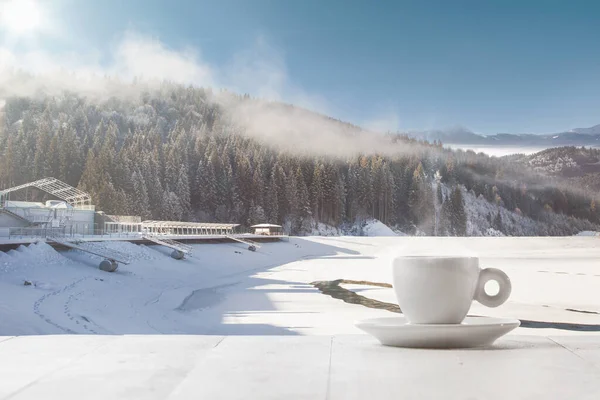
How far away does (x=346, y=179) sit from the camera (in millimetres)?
92500

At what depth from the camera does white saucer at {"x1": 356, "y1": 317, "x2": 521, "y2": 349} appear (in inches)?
92.6

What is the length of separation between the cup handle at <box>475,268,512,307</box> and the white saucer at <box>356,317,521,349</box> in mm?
75

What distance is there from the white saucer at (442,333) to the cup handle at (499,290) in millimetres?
75

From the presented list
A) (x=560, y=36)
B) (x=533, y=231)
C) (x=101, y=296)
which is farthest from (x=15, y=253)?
(x=533, y=231)

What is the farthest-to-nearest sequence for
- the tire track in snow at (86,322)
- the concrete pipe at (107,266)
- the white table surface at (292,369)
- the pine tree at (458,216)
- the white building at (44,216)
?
the pine tree at (458,216) → the white building at (44,216) → the concrete pipe at (107,266) → the tire track in snow at (86,322) → the white table surface at (292,369)

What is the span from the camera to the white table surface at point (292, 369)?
72.4 inches

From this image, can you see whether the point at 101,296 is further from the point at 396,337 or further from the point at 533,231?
the point at 533,231

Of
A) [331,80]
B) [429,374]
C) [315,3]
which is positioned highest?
[331,80]

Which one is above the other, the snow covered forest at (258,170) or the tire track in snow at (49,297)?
the snow covered forest at (258,170)

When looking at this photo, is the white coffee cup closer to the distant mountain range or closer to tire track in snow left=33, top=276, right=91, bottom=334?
tire track in snow left=33, top=276, right=91, bottom=334

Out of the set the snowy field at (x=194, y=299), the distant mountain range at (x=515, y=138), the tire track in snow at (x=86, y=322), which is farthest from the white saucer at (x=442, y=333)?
the distant mountain range at (x=515, y=138)

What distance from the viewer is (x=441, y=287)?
2.45 metres

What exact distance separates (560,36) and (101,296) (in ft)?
95.8

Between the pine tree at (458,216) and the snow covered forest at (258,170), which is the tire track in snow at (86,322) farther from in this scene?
the pine tree at (458,216)
